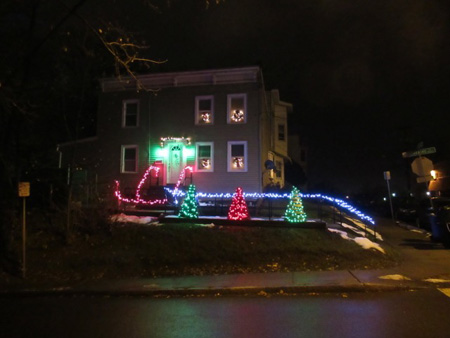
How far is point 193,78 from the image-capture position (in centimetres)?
2170

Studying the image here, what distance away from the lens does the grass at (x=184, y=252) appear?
34.9 feet

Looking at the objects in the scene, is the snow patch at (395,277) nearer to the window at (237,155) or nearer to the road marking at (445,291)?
the road marking at (445,291)

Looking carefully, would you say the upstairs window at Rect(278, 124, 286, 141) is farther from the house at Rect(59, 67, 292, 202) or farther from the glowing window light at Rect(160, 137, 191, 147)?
the glowing window light at Rect(160, 137, 191, 147)

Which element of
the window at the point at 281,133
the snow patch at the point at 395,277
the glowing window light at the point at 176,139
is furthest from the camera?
the window at the point at 281,133

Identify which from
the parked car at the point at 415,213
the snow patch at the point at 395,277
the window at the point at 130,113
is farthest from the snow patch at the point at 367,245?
the window at the point at 130,113

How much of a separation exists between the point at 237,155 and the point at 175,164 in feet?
11.1

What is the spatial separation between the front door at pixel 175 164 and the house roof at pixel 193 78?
11.6ft

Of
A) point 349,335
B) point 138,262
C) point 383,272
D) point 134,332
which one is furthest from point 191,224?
point 349,335

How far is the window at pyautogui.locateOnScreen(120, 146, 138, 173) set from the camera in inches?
884

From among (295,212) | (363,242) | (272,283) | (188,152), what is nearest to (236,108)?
(188,152)

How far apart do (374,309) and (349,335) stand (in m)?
1.57

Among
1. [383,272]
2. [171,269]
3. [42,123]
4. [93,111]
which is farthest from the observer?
[93,111]

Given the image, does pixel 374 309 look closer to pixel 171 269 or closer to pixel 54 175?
pixel 171 269

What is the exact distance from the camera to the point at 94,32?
905 cm
